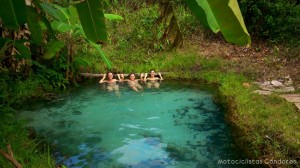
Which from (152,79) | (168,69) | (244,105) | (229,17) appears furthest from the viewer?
(168,69)

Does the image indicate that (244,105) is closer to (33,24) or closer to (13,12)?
(33,24)

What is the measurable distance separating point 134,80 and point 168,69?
871mm

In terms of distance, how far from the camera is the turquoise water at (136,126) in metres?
4.25

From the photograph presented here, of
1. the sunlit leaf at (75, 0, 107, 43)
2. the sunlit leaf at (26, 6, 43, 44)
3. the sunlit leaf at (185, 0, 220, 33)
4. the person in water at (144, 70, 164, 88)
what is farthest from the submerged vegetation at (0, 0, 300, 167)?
the sunlit leaf at (185, 0, 220, 33)

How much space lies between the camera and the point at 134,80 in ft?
24.0

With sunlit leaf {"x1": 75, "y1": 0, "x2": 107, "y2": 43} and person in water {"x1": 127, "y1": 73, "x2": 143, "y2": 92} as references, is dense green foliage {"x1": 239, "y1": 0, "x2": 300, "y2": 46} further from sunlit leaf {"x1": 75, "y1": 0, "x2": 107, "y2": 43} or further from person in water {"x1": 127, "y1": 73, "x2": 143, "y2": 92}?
sunlit leaf {"x1": 75, "y1": 0, "x2": 107, "y2": 43}

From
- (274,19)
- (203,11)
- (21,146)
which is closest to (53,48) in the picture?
(21,146)

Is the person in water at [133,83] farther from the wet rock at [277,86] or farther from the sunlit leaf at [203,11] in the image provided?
the sunlit leaf at [203,11]

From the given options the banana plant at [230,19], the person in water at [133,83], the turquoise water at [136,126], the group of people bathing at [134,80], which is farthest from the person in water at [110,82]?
the banana plant at [230,19]

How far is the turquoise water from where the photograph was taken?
4254mm

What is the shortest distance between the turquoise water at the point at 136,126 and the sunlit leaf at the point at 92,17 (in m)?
3.13

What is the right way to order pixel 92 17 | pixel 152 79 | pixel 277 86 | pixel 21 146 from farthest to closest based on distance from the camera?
pixel 152 79 → pixel 277 86 → pixel 21 146 → pixel 92 17

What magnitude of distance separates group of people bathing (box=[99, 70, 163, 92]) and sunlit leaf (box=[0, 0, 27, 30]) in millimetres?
6130

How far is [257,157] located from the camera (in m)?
3.98
